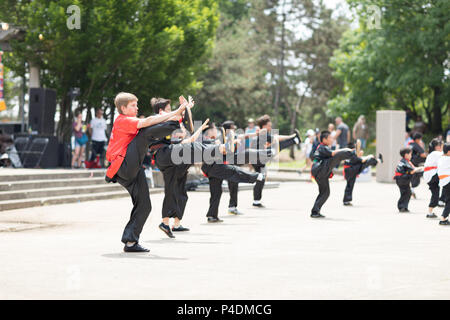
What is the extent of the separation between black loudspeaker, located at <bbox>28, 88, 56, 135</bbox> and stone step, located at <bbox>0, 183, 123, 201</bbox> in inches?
196

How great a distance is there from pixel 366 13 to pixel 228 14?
25446mm

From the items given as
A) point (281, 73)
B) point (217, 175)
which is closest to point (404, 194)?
point (217, 175)

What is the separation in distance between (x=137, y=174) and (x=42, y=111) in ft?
50.8

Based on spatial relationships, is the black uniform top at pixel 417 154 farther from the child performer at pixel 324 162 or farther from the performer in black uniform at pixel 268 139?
the child performer at pixel 324 162

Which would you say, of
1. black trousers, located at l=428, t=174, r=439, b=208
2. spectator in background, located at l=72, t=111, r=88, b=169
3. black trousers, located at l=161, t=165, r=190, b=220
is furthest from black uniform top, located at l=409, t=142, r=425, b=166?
spectator in background, located at l=72, t=111, r=88, b=169

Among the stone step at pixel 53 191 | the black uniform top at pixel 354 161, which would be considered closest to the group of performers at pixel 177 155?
the black uniform top at pixel 354 161

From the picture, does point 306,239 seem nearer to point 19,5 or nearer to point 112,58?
point 112,58

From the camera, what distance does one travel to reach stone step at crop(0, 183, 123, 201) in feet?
53.0

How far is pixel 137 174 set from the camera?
9523 millimetres

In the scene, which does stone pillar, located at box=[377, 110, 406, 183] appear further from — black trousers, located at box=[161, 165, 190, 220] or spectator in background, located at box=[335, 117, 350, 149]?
black trousers, located at box=[161, 165, 190, 220]

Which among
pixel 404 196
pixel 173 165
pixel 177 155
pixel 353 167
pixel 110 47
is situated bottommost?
pixel 404 196

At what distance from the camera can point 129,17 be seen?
98.7 feet

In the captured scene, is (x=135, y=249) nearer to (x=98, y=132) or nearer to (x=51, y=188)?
(x=51, y=188)
